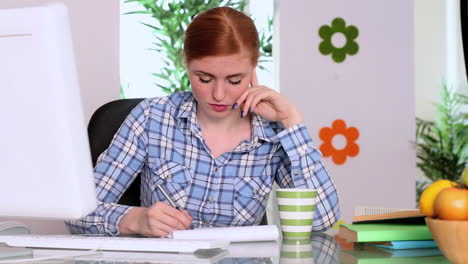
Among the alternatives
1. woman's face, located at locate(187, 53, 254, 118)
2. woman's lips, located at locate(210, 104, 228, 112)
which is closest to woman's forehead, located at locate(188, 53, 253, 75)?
woman's face, located at locate(187, 53, 254, 118)

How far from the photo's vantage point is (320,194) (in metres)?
1.94

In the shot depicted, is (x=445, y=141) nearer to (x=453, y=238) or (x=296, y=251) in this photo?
(x=296, y=251)

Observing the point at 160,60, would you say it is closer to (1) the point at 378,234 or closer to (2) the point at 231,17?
(2) the point at 231,17

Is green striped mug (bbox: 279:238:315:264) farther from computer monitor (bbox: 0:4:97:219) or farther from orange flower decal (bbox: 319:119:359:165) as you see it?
orange flower decal (bbox: 319:119:359:165)

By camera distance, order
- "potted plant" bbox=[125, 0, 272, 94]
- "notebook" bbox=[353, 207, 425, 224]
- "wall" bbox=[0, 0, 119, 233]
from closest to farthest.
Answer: "notebook" bbox=[353, 207, 425, 224]
"wall" bbox=[0, 0, 119, 233]
"potted plant" bbox=[125, 0, 272, 94]

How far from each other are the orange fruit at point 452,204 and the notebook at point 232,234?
0.43 meters

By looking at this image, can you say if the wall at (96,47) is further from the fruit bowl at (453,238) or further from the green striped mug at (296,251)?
the fruit bowl at (453,238)

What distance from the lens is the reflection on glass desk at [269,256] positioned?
111 centimetres

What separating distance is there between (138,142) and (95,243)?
0.85m

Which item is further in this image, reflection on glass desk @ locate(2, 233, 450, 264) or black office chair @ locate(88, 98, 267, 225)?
black office chair @ locate(88, 98, 267, 225)

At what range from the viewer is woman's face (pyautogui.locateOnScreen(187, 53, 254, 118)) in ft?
6.31

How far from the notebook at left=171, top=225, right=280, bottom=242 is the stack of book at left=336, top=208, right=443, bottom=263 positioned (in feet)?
0.53

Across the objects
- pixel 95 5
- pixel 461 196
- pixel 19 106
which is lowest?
pixel 461 196

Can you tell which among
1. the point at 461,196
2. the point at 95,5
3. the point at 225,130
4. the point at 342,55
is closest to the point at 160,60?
the point at 342,55
